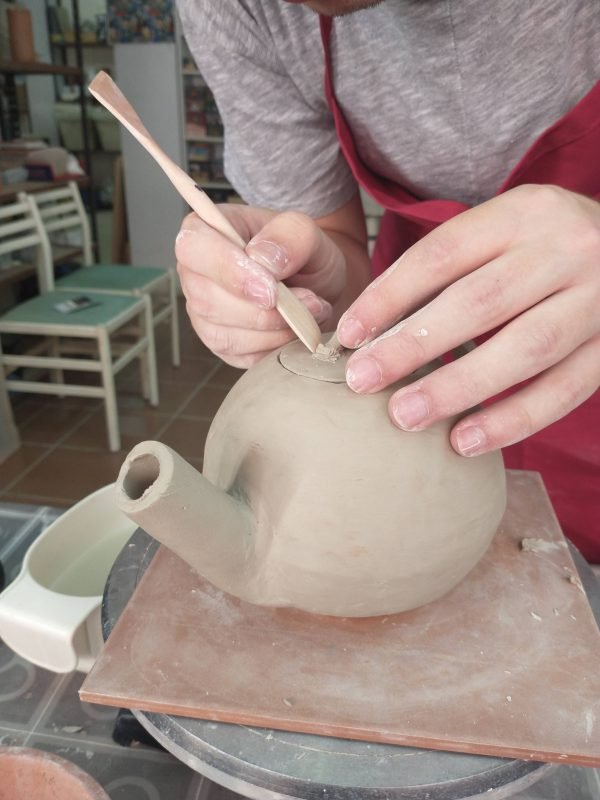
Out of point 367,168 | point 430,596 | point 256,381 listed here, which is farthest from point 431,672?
point 367,168

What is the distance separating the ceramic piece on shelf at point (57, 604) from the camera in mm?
745

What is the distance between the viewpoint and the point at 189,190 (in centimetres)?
63

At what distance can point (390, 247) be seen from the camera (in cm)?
119

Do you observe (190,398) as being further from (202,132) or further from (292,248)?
(292,248)

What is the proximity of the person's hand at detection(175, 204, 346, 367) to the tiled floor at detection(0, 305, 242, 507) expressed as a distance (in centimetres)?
144

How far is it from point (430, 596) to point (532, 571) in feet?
0.47

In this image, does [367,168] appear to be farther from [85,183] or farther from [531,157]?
[85,183]

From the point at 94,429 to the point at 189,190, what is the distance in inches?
79.1

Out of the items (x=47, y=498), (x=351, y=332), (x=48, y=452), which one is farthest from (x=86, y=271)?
(x=351, y=332)

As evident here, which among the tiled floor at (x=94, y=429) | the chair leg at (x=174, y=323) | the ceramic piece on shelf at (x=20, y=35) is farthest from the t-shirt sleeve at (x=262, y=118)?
the ceramic piece on shelf at (x=20, y=35)

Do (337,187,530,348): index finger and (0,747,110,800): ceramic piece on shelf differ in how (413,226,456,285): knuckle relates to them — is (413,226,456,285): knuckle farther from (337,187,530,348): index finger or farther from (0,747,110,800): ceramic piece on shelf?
(0,747,110,800): ceramic piece on shelf

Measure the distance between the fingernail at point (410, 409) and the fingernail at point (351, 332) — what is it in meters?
0.07

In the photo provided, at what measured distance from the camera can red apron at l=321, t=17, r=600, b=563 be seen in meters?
0.83

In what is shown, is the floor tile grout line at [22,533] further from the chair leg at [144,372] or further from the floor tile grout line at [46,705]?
the chair leg at [144,372]
